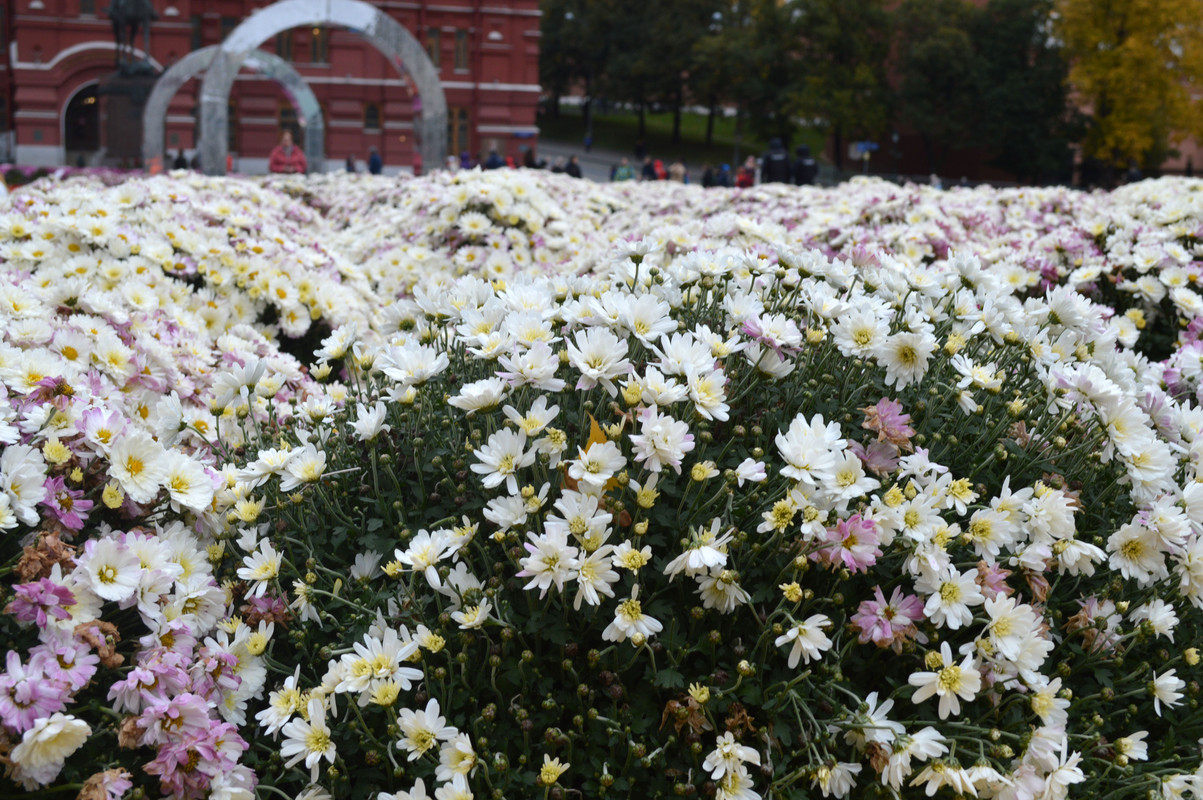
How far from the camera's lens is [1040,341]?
97.4 inches

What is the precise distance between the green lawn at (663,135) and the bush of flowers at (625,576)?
4590 cm

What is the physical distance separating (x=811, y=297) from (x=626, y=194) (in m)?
8.99

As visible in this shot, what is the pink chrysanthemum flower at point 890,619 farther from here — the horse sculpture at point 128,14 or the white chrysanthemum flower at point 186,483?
the horse sculpture at point 128,14

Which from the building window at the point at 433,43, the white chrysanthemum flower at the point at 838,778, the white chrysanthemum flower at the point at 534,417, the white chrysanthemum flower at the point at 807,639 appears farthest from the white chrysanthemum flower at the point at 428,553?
the building window at the point at 433,43

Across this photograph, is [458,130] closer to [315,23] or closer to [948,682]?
[315,23]

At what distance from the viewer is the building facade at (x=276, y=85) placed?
1196 inches

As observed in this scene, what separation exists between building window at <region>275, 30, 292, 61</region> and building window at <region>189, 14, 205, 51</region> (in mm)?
2397

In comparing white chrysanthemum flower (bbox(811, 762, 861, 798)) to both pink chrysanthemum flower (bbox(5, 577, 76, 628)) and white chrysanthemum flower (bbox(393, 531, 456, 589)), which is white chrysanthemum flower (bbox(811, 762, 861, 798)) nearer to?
white chrysanthemum flower (bbox(393, 531, 456, 589))

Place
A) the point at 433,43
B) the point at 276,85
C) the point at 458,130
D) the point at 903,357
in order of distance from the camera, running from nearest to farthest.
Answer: the point at 903,357
the point at 276,85
the point at 433,43
the point at 458,130

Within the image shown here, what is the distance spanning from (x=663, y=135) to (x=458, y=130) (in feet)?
76.7

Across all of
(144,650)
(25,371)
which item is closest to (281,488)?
(144,650)

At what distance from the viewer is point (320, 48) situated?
32.0 metres

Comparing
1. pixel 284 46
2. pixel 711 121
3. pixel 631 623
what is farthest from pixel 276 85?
pixel 631 623

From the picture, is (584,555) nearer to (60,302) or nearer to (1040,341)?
(1040,341)
